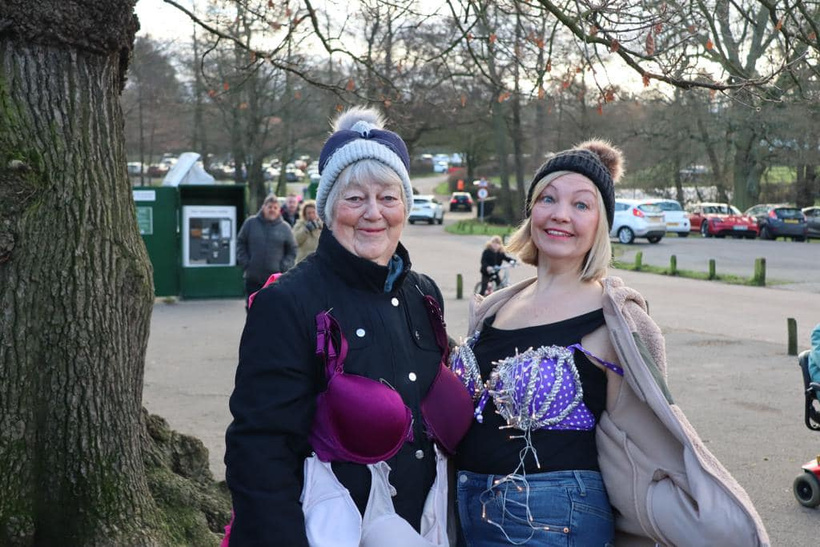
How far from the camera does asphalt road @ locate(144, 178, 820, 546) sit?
7137mm

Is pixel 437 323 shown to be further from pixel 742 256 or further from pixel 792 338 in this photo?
pixel 742 256

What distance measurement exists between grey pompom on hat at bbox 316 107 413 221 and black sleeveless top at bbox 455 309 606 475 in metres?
0.57

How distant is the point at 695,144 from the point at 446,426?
1675 inches

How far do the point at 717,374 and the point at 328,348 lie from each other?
29.7ft

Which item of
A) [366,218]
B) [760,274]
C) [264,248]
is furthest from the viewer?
[760,274]

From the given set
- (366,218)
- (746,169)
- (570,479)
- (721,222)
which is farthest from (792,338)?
(746,169)

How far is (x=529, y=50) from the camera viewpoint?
869cm

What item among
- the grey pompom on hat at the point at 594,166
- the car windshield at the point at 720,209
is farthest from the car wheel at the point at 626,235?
the grey pompom on hat at the point at 594,166

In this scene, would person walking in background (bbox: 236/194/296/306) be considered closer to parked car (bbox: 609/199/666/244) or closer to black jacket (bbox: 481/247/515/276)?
black jacket (bbox: 481/247/515/276)

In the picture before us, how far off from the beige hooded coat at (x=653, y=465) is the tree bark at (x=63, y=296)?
2284 mm

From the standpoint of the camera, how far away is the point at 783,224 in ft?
118

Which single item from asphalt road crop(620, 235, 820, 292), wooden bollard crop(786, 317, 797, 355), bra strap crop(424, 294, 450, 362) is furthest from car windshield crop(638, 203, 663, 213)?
bra strap crop(424, 294, 450, 362)

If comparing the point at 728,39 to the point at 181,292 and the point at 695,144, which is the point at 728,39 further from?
the point at 695,144

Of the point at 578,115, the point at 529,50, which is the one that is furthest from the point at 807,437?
the point at 578,115
